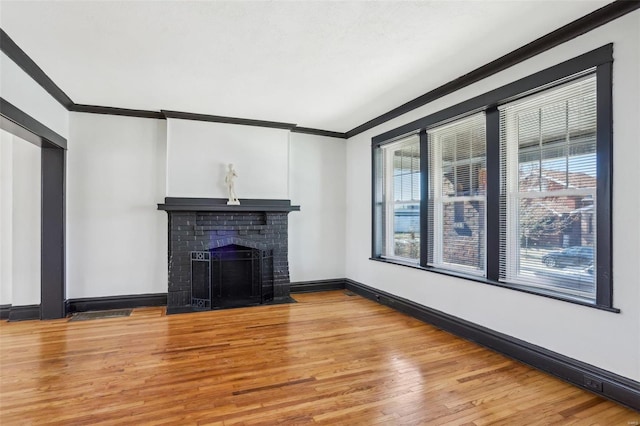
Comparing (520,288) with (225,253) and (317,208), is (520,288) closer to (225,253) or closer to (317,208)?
(317,208)

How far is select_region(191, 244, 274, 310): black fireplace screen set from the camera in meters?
5.02

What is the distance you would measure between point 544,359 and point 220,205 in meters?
4.19

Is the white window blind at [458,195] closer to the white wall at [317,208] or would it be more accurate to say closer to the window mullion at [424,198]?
the window mullion at [424,198]

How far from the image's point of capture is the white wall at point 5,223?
171 inches

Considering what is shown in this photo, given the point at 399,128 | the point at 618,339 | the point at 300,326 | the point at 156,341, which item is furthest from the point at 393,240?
the point at 156,341

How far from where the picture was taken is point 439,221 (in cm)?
422

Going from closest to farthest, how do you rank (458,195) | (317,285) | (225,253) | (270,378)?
(270,378) → (458,195) → (225,253) → (317,285)

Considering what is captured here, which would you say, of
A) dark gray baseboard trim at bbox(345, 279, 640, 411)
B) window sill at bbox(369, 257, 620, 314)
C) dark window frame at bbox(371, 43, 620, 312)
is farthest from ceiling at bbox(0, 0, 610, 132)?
dark gray baseboard trim at bbox(345, 279, 640, 411)

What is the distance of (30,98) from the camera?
11.5 feet

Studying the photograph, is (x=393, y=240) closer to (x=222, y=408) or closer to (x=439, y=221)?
(x=439, y=221)

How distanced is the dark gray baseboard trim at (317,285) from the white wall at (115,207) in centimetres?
202

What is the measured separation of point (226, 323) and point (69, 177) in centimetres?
293

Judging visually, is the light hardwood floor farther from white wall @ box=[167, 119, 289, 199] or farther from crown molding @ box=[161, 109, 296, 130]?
crown molding @ box=[161, 109, 296, 130]

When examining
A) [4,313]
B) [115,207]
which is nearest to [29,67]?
[115,207]
